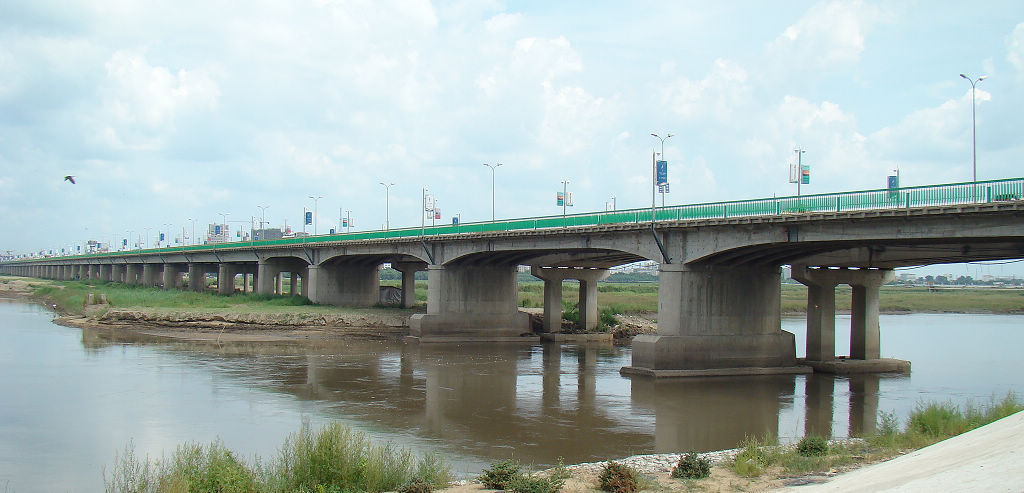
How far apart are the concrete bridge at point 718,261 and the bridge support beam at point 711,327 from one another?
0.06m

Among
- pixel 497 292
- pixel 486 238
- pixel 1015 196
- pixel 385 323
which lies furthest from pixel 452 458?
pixel 385 323

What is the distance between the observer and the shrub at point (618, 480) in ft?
→ 49.9

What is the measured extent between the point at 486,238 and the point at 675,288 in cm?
1819

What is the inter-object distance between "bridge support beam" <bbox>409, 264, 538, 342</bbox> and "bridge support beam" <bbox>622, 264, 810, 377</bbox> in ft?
68.5

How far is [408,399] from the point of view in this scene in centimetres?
3288

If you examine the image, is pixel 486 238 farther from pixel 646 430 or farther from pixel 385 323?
pixel 646 430

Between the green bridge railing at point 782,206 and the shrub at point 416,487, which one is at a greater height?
the green bridge railing at point 782,206

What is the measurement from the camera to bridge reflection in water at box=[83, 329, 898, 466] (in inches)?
1002

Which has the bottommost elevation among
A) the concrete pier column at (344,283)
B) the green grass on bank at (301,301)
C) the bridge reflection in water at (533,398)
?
the bridge reflection in water at (533,398)

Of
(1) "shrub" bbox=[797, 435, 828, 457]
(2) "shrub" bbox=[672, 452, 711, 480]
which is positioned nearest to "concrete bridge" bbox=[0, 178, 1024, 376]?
(1) "shrub" bbox=[797, 435, 828, 457]

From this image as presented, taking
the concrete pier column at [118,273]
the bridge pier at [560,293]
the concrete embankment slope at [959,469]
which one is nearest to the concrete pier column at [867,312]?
the bridge pier at [560,293]

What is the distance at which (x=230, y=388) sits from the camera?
112 ft

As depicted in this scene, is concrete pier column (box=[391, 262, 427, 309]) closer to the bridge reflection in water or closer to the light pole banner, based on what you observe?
the bridge reflection in water

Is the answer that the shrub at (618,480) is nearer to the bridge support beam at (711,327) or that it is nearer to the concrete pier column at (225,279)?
the bridge support beam at (711,327)
